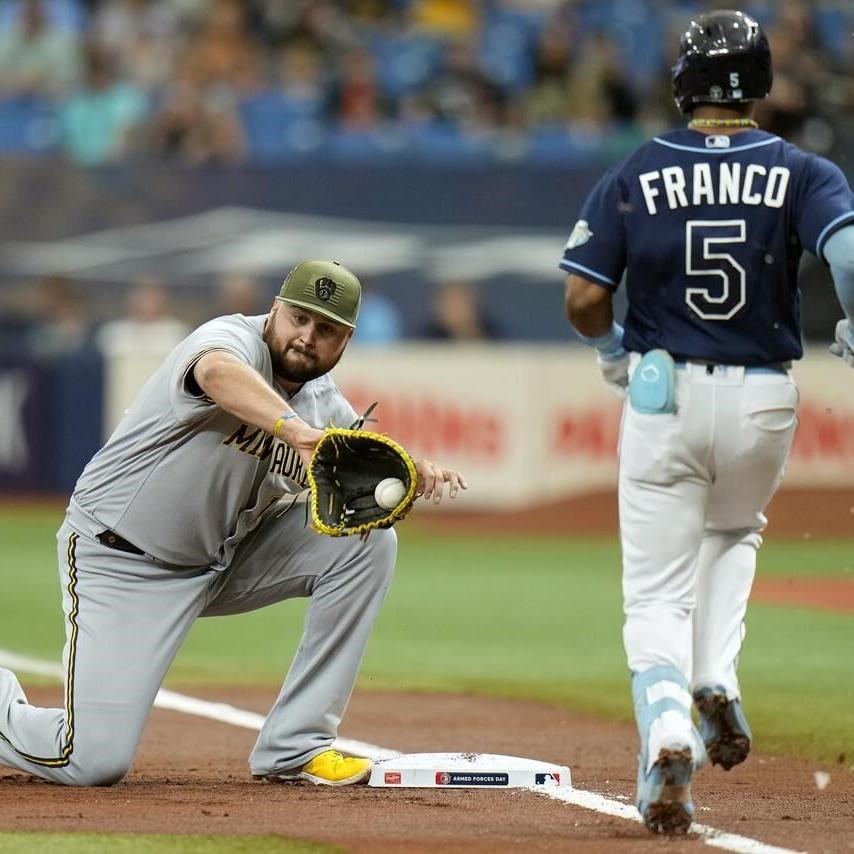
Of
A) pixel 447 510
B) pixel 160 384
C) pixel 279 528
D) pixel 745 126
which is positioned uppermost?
pixel 745 126

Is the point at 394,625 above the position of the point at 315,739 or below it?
below

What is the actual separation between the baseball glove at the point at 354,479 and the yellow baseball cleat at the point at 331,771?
934 millimetres

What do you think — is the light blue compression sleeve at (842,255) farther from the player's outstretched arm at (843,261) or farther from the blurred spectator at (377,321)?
the blurred spectator at (377,321)

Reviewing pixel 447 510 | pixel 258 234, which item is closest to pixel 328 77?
pixel 258 234

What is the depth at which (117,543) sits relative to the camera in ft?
19.7

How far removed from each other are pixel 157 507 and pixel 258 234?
12.5 metres

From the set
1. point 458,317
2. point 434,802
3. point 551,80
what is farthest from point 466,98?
point 434,802

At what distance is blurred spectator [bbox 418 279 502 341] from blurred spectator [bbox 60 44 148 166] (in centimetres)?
357

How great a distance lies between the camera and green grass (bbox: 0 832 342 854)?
453cm

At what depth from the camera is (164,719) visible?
7.60m

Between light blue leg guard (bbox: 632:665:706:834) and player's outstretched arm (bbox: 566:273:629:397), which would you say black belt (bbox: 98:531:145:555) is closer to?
player's outstretched arm (bbox: 566:273:629:397)

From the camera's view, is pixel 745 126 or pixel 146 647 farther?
pixel 146 647

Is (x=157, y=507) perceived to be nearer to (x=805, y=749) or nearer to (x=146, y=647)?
(x=146, y=647)

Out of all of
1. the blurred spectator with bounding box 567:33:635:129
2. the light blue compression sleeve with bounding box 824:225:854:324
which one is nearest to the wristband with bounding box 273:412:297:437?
the light blue compression sleeve with bounding box 824:225:854:324
